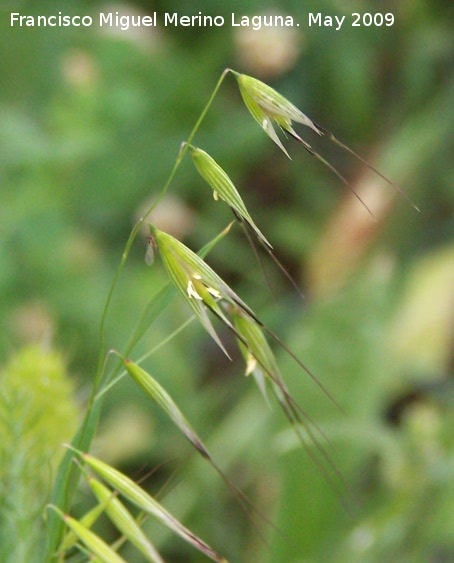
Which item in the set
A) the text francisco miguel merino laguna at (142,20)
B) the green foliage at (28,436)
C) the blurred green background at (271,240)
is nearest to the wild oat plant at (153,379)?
the green foliage at (28,436)

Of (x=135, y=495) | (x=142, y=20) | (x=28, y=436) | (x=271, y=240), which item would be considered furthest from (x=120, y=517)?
(x=142, y=20)

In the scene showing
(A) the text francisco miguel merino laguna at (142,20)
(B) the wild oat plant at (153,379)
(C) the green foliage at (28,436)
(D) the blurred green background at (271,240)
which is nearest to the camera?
(B) the wild oat plant at (153,379)

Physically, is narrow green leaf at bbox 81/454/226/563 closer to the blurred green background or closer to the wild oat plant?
the wild oat plant

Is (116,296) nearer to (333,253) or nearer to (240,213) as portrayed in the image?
(333,253)

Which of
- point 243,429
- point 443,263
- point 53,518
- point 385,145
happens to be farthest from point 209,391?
point 53,518

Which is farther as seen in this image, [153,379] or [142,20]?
[142,20]

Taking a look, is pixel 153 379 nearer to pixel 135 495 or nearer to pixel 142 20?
pixel 135 495

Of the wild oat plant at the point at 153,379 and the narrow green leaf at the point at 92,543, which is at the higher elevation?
the wild oat plant at the point at 153,379

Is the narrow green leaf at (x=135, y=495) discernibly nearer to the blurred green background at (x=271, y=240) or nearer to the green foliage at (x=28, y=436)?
the green foliage at (x=28, y=436)
